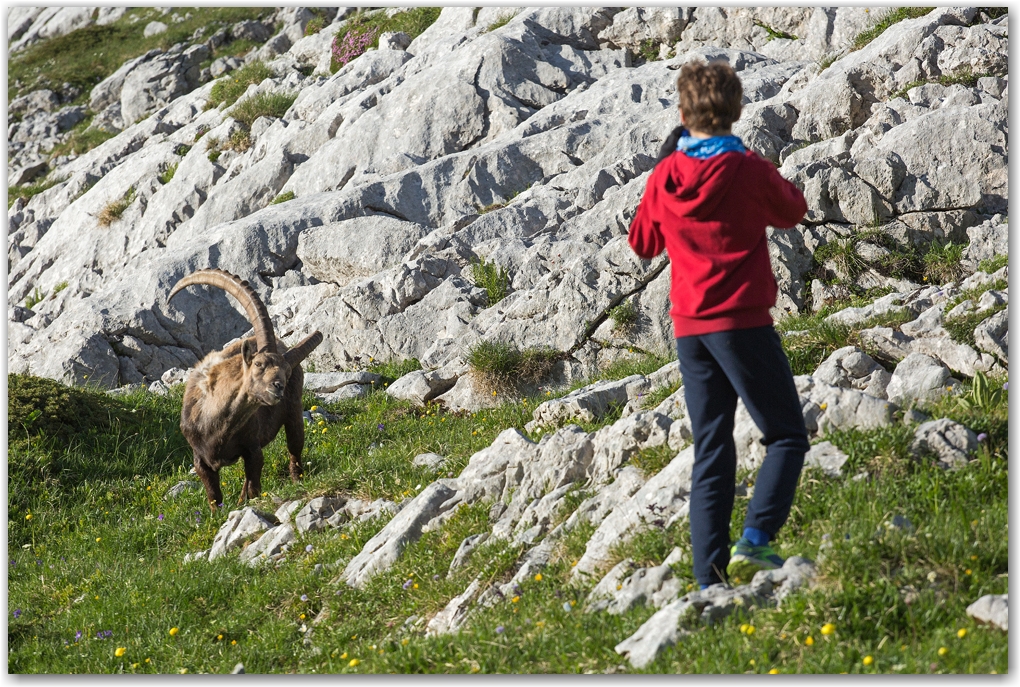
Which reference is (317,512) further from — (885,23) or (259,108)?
(259,108)

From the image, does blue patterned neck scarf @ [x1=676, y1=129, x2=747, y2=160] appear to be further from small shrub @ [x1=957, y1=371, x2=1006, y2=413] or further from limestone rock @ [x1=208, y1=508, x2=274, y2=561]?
limestone rock @ [x1=208, y1=508, x2=274, y2=561]

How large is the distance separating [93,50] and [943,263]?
1573 inches

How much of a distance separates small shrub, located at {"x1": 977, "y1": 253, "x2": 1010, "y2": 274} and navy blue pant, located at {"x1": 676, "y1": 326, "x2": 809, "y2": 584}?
6735mm

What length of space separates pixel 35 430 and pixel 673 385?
8873 mm

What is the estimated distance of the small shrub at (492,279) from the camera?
46.1 ft

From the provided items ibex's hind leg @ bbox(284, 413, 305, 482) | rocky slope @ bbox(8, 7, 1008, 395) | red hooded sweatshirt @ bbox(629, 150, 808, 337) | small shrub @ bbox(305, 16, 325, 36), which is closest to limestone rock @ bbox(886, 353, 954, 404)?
rocky slope @ bbox(8, 7, 1008, 395)

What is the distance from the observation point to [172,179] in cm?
2173

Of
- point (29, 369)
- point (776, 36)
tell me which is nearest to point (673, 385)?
point (29, 369)

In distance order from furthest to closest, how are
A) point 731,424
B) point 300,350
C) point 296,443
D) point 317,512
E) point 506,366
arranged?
point 506,366 < point 296,443 < point 300,350 < point 317,512 < point 731,424

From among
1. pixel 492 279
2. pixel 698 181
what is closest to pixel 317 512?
pixel 698 181

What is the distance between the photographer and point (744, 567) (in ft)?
14.3

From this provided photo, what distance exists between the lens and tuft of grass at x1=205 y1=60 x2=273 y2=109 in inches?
1036

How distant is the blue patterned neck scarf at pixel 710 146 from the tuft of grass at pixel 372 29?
72.8ft

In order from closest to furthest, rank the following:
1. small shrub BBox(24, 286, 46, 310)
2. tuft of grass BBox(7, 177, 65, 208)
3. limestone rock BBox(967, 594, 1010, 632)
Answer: limestone rock BBox(967, 594, 1010, 632) → small shrub BBox(24, 286, 46, 310) → tuft of grass BBox(7, 177, 65, 208)
